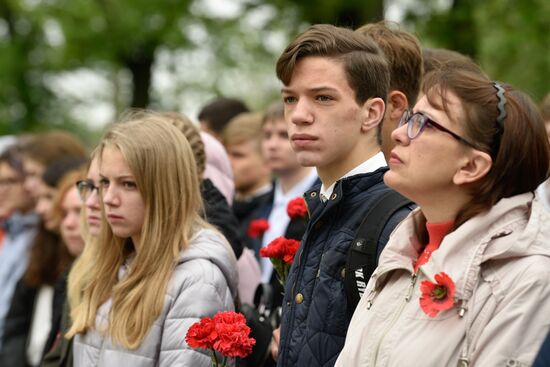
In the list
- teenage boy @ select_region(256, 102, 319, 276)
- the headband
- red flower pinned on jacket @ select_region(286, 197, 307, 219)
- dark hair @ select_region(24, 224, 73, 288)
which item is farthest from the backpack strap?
dark hair @ select_region(24, 224, 73, 288)

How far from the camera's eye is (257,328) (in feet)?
13.5

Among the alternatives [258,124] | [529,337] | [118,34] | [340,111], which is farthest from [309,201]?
[118,34]

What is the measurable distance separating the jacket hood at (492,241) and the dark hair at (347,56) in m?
0.94

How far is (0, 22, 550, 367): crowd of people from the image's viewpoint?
106 inches

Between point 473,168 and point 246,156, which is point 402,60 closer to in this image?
point 473,168

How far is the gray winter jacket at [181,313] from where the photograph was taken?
3881 mm

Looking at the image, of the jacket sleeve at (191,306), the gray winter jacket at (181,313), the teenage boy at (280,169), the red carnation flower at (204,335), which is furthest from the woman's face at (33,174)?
the red carnation flower at (204,335)

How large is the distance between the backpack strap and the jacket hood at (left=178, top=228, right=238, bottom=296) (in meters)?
1.02

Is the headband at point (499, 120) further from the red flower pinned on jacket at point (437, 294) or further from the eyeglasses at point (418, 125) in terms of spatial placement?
the red flower pinned on jacket at point (437, 294)

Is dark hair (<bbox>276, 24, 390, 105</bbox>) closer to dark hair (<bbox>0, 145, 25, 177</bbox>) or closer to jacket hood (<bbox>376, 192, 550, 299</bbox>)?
jacket hood (<bbox>376, 192, 550, 299</bbox>)

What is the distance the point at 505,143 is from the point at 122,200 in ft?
6.80

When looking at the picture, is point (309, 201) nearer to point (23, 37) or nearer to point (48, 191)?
point (48, 191)

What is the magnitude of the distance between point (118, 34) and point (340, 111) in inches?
617

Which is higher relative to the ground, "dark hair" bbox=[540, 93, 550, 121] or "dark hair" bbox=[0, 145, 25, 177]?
"dark hair" bbox=[0, 145, 25, 177]
